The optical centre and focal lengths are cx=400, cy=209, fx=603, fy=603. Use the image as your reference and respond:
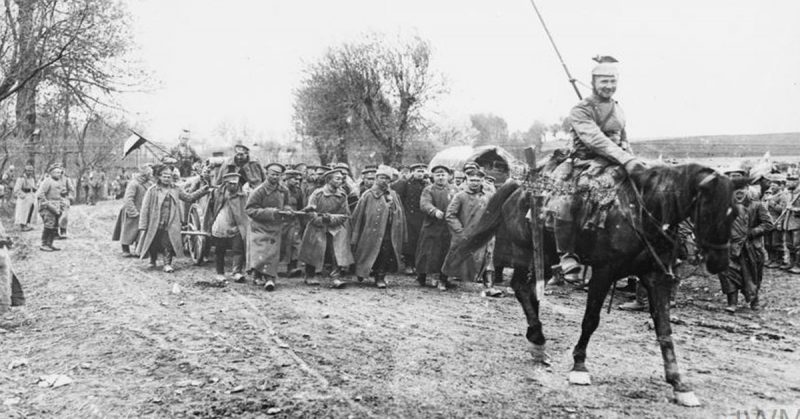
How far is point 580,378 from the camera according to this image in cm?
504

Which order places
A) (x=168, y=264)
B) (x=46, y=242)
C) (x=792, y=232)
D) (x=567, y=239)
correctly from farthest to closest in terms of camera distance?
(x=46, y=242) → (x=792, y=232) → (x=168, y=264) → (x=567, y=239)

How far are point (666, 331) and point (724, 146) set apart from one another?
26273 mm

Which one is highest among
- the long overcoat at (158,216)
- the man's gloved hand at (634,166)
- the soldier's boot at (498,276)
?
the man's gloved hand at (634,166)

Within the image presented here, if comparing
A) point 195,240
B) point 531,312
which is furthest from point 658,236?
point 195,240

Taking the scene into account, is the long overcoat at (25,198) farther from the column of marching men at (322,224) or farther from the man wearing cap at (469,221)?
the man wearing cap at (469,221)

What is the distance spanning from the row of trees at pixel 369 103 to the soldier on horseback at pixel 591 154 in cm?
2527

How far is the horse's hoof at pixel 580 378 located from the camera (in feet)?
16.5

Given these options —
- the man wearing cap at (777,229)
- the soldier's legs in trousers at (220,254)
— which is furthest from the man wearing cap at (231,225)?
the man wearing cap at (777,229)

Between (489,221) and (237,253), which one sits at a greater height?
(489,221)

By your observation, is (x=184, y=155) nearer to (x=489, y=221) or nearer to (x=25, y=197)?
(x=25, y=197)

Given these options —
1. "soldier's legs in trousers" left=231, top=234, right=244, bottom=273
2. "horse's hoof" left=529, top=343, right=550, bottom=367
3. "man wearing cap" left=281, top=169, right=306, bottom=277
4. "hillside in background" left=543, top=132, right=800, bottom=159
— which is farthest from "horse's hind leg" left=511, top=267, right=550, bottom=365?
"hillside in background" left=543, top=132, right=800, bottom=159

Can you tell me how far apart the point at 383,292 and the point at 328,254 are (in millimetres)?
1873

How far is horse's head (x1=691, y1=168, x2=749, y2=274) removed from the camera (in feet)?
14.6

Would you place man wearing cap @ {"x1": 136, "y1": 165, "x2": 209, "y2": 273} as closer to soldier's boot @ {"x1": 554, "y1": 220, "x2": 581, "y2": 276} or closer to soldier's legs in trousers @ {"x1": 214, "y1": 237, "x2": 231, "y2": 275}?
soldier's legs in trousers @ {"x1": 214, "y1": 237, "x2": 231, "y2": 275}
